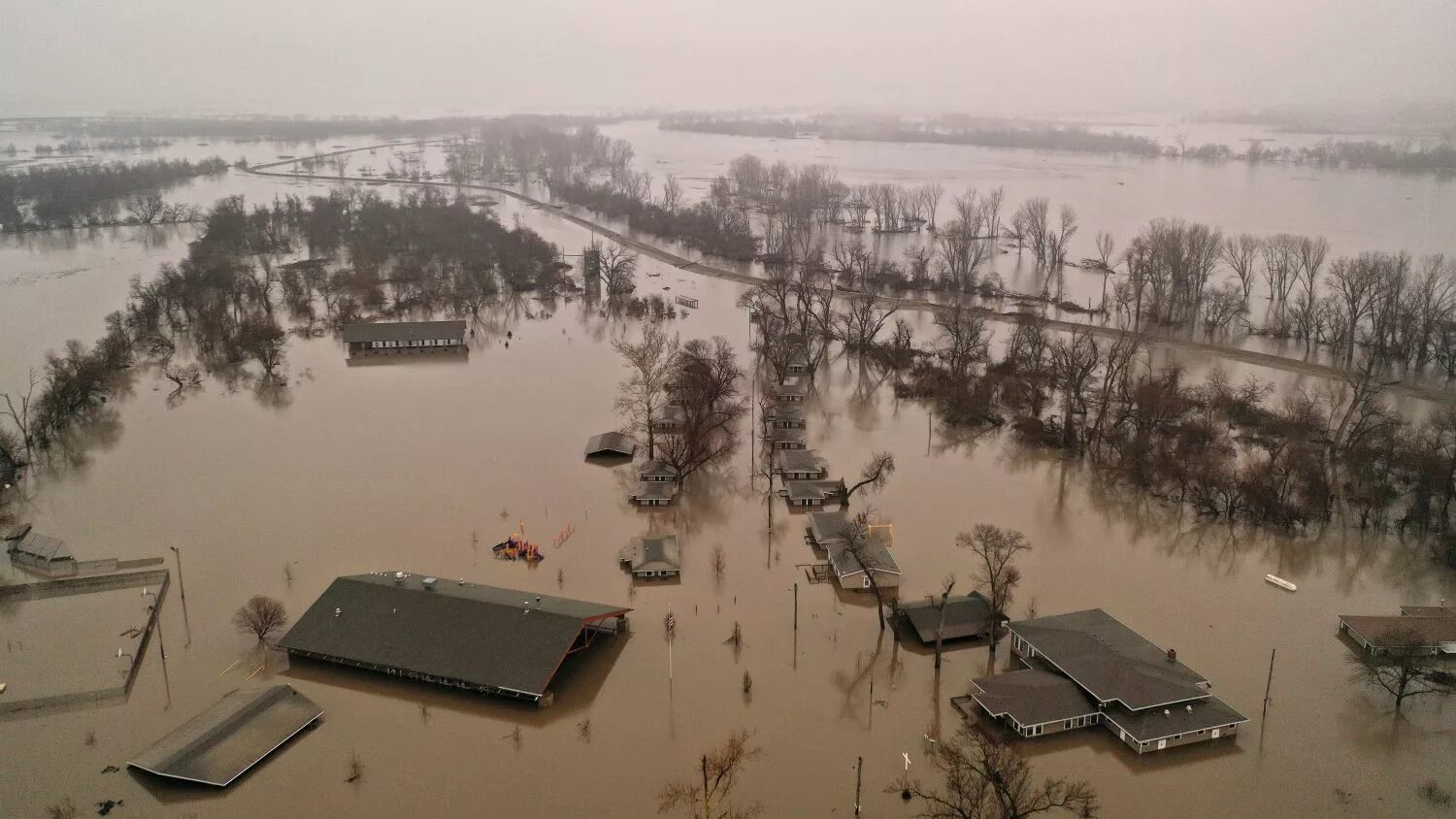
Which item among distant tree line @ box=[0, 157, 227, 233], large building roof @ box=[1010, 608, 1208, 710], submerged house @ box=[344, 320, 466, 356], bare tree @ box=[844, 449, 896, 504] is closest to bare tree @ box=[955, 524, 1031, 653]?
large building roof @ box=[1010, 608, 1208, 710]

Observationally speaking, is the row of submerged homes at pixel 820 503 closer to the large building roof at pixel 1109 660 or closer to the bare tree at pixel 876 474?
the bare tree at pixel 876 474

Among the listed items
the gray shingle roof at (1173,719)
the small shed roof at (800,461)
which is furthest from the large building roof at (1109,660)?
the small shed roof at (800,461)

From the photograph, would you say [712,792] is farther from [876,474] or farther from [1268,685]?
[876,474]

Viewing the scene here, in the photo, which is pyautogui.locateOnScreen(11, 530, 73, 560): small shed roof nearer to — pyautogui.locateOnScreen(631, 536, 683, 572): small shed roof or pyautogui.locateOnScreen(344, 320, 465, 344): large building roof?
pyautogui.locateOnScreen(631, 536, 683, 572): small shed roof

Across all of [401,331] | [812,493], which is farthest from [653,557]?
[401,331]

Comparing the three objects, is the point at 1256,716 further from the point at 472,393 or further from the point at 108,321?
the point at 108,321

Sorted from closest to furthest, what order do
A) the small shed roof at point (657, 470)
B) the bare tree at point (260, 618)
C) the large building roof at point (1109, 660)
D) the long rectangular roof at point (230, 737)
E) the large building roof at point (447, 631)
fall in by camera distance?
the long rectangular roof at point (230, 737) → the large building roof at point (1109, 660) → the large building roof at point (447, 631) → the bare tree at point (260, 618) → the small shed roof at point (657, 470)
